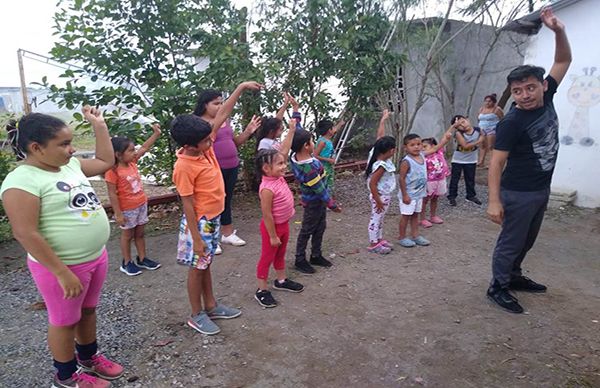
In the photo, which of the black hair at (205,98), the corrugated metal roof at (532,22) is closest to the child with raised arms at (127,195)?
the black hair at (205,98)

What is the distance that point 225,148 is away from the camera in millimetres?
4715

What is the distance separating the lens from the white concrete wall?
19.4 feet

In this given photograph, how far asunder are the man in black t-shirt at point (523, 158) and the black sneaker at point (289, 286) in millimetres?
→ 1667

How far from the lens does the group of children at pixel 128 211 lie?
2.12 metres

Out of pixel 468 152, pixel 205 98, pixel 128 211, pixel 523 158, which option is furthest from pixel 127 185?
pixel 468 152

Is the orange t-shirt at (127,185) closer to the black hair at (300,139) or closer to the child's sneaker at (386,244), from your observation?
the black hair at (300,139)

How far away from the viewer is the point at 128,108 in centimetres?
554

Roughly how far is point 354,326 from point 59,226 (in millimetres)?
2131

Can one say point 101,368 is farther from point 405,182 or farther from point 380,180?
point 405,182

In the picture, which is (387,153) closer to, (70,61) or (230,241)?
(230,241)

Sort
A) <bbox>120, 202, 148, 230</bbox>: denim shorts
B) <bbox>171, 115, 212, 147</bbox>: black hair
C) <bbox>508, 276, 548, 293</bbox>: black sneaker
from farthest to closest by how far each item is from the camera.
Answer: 1. <bbox>120, 202, 148, 230</bbox>: denim shorts
2. <bbox>508, 276, 548, 293</bbox>: black sneaker
3. <bbox>171, 115, 212, 147</bbox>: black hair

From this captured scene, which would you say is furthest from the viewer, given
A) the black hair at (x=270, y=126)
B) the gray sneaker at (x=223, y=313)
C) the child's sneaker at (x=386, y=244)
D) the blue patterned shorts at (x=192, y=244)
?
the child's sneaker at (x=386, y=244)

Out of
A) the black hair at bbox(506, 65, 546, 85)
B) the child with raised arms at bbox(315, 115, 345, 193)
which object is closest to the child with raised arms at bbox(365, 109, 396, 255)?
the child with raised arms at bbox(315, 115, 345, 193)

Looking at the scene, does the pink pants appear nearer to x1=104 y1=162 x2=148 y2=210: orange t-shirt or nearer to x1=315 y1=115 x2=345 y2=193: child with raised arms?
x1=104 y1=162 x2=148 y2=210: orange t-shirt
